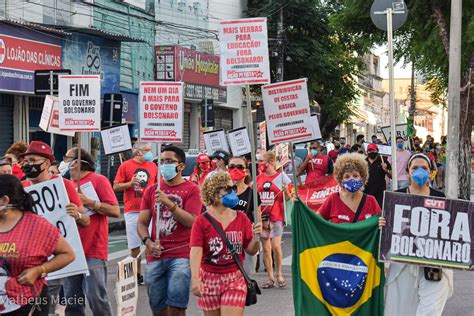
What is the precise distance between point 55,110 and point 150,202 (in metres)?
5.01

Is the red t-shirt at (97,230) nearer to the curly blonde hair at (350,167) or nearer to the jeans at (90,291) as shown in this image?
the jeans at (90,291)

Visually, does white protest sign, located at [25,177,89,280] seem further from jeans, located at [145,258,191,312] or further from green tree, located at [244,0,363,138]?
green tree, located at [244,0,363,138]

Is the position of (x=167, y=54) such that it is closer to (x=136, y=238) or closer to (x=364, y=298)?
(x=136, y=238)

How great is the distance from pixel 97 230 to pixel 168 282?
800 millimetres

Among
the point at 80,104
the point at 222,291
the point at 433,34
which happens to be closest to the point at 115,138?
the point at 80,104

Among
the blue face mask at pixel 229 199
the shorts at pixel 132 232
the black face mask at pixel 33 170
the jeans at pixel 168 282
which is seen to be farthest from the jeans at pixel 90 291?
the shorts at pixel 132 232

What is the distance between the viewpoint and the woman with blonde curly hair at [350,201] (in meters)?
8.00

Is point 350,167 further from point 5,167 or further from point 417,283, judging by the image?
point 5,167

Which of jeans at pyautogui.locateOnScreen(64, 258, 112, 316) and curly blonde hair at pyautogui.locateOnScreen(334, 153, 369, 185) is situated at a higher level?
curly blonde hair at pyautogui.locateOnScreen(334, 153, 369, 185)

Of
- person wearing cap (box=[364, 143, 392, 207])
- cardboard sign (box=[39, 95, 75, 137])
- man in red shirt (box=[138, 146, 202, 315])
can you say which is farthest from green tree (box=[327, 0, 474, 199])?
man in red shirt (box=[138, 146, 202, 315])

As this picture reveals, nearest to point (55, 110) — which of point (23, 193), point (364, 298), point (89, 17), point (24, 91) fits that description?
point (364, 298)

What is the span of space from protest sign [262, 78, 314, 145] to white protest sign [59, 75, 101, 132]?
1772 millimetres

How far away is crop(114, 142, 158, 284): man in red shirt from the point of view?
12.2 metres

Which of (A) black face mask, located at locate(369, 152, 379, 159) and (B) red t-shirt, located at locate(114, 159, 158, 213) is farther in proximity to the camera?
(A) black face mask, located at locate(369, 152, 379, 159)
